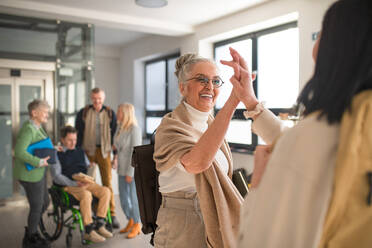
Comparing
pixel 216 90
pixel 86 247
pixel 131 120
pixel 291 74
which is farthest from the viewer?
pixel 291 74

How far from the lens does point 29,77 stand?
518 centimetres

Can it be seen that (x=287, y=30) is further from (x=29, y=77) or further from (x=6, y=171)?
(x=6, y=171)

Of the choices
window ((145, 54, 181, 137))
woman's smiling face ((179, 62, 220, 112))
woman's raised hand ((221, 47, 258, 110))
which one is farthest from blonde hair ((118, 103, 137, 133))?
window ((145, 54, 181, 137))

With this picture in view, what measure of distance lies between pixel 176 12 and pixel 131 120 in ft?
7.16

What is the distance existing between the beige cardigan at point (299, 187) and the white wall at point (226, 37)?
208 centimetres

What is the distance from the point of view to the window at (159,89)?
7.58 m

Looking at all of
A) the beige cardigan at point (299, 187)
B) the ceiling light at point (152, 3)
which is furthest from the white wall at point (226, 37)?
the beige cardigan at point (299, 187)

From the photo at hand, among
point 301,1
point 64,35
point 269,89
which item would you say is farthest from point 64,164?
point 301,1

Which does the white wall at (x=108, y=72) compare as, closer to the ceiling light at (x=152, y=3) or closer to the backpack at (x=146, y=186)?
the ceiling light at (x=152, y=3)

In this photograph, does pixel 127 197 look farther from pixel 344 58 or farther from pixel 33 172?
pixel 344 58

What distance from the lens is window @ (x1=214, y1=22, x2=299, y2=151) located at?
4801 millimetres

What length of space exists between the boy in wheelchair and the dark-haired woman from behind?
324 centimetres

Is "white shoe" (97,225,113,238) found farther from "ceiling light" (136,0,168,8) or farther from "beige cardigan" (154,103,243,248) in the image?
"ceiling light" (136,0,168,8)

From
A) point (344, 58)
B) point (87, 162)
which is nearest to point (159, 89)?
point (87, 162)
